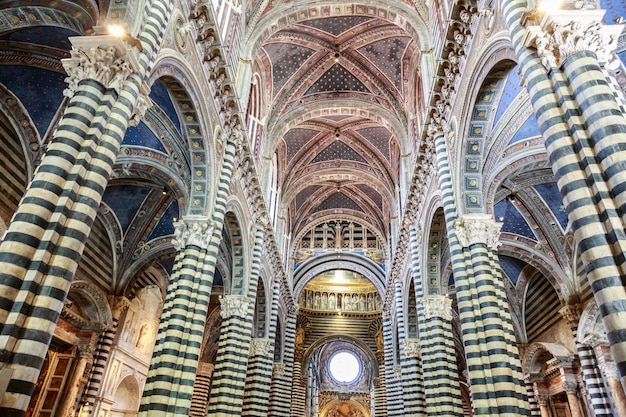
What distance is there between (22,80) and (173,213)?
739cm

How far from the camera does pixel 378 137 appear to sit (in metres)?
23.8

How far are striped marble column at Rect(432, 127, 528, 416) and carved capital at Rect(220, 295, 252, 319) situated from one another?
729 cm

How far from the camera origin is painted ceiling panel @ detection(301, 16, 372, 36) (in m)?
18.1

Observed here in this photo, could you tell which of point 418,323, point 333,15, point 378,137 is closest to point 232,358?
point 418,323

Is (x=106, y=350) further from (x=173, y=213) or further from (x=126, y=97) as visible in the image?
(x=126, y=97)

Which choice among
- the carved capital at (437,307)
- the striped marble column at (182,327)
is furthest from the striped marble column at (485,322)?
the striped marble column at (182,327)

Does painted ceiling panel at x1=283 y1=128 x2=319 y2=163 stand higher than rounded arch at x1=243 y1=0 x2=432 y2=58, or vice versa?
painted ceiling panel at x1=283 y1=128 x2=319 y2=163

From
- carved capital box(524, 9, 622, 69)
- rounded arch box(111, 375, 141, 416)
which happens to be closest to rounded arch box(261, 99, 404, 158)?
rounded arch box(111, 375, 141, 416)

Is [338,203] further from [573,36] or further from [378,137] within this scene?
[573,36]

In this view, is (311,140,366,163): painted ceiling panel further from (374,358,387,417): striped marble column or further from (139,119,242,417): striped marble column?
(374,358,387,417): striped marble column

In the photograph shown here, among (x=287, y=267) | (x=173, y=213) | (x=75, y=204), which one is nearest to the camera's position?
(x=75, y=204)

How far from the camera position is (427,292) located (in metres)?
14.9

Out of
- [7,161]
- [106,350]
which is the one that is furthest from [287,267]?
A: [7,161]

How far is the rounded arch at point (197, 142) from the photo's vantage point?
34.5 ft
